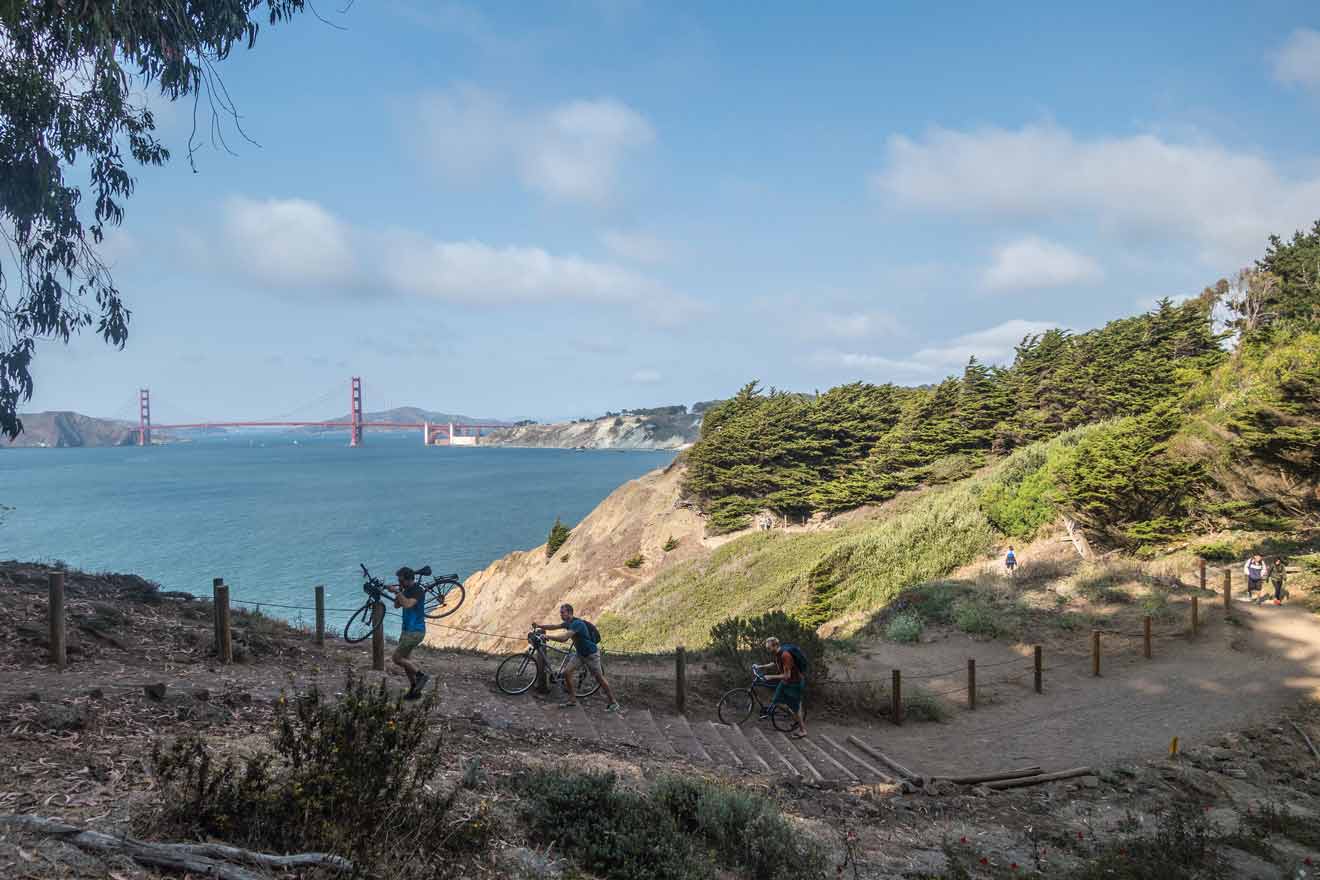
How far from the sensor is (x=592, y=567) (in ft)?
147

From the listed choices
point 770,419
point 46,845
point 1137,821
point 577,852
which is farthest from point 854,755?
point 770,419

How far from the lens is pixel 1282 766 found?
1109 cm

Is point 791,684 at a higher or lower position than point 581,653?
lower

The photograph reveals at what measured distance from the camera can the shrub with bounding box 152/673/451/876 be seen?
3.97 metres

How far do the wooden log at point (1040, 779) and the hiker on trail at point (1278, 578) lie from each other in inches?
514

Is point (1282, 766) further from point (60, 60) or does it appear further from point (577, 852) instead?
point (60, 60)

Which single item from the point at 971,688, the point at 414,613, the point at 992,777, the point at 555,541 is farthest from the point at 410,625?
the point at 555,541

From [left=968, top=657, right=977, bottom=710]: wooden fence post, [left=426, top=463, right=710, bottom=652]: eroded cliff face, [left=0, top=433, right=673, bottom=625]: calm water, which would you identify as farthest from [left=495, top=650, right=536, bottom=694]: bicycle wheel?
[left=0, top=433, right=673, bottom=625]: calm water

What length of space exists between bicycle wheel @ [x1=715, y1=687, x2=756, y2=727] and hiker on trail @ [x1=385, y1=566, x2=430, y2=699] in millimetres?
5078

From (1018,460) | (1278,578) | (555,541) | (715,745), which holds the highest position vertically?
(1018,460)

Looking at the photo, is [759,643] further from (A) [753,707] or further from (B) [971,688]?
(B) [971,688]

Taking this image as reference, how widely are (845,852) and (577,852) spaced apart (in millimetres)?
2926

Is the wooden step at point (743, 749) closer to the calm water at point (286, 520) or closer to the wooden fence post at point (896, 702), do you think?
the wooden fence post at point (896, 702)

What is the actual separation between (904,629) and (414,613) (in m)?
12.5
